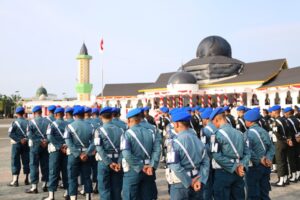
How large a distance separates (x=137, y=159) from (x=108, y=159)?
102 cm

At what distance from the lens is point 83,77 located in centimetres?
9044

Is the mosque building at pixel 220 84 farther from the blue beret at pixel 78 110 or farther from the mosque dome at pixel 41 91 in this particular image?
the mosque dome at pixel 41 91

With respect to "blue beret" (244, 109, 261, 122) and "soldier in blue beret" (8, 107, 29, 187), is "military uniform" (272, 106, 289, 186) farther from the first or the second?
"soldier in blue beret" (8, 107, 29, 187)

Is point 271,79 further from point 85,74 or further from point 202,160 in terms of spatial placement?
point 85,74

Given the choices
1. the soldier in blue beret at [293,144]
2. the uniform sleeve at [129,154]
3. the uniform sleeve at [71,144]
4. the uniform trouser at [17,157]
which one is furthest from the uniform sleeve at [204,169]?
the uniform trouser at [17,157]

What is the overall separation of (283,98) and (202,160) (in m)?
37.3

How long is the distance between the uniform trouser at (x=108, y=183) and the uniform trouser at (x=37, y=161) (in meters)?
3.56

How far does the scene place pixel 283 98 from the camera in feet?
131

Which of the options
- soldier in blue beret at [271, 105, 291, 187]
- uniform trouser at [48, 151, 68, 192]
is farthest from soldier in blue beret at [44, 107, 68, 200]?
soldier in blue beret at [271, 105, 291, 187]

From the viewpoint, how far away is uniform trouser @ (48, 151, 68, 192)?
28.9 feet

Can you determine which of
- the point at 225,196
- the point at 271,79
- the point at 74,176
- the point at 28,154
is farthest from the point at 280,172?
the point at 271,79

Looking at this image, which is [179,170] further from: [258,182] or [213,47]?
[213,47]

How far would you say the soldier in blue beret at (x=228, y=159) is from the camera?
19.6 feet

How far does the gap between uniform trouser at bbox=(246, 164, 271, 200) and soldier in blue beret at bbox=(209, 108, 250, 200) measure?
0.94 meters
